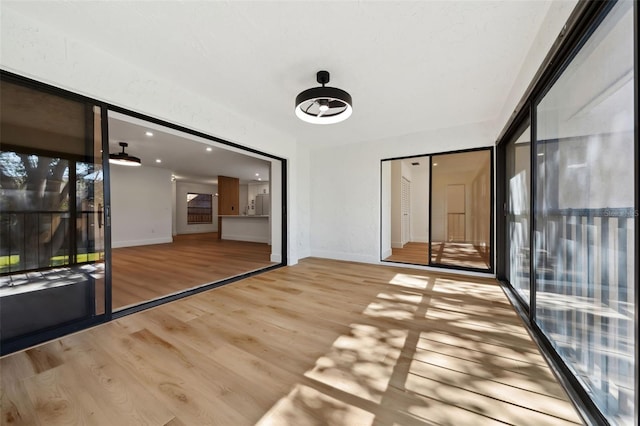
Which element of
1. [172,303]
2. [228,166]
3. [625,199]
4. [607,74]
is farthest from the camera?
[228,166]

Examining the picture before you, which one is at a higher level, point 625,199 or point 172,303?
point 625,199

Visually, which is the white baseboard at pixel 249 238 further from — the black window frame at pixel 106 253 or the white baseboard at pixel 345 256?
the black window frame at pixel 106 253

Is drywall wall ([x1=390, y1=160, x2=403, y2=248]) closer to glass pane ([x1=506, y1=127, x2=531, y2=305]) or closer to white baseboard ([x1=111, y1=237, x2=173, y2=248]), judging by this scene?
glass pane ([x1=506, y1=127, x2=531, y2=305])

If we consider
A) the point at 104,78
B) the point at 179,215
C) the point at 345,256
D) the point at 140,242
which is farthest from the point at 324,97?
the point at 179,215

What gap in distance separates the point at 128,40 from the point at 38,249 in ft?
5.87

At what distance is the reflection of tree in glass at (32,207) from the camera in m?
1.64

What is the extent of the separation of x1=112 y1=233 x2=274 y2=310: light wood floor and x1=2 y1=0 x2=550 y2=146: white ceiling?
2390mm

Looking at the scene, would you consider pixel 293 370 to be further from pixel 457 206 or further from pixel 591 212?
pixel 457 206

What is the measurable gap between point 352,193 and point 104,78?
3703 millimetres

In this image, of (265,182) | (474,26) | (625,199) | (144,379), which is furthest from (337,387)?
(265,182)

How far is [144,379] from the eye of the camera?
1.36m

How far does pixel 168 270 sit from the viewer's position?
3.88 m

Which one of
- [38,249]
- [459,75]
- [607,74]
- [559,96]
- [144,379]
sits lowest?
[144,379]

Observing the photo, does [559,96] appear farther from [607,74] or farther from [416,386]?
[416,386]
